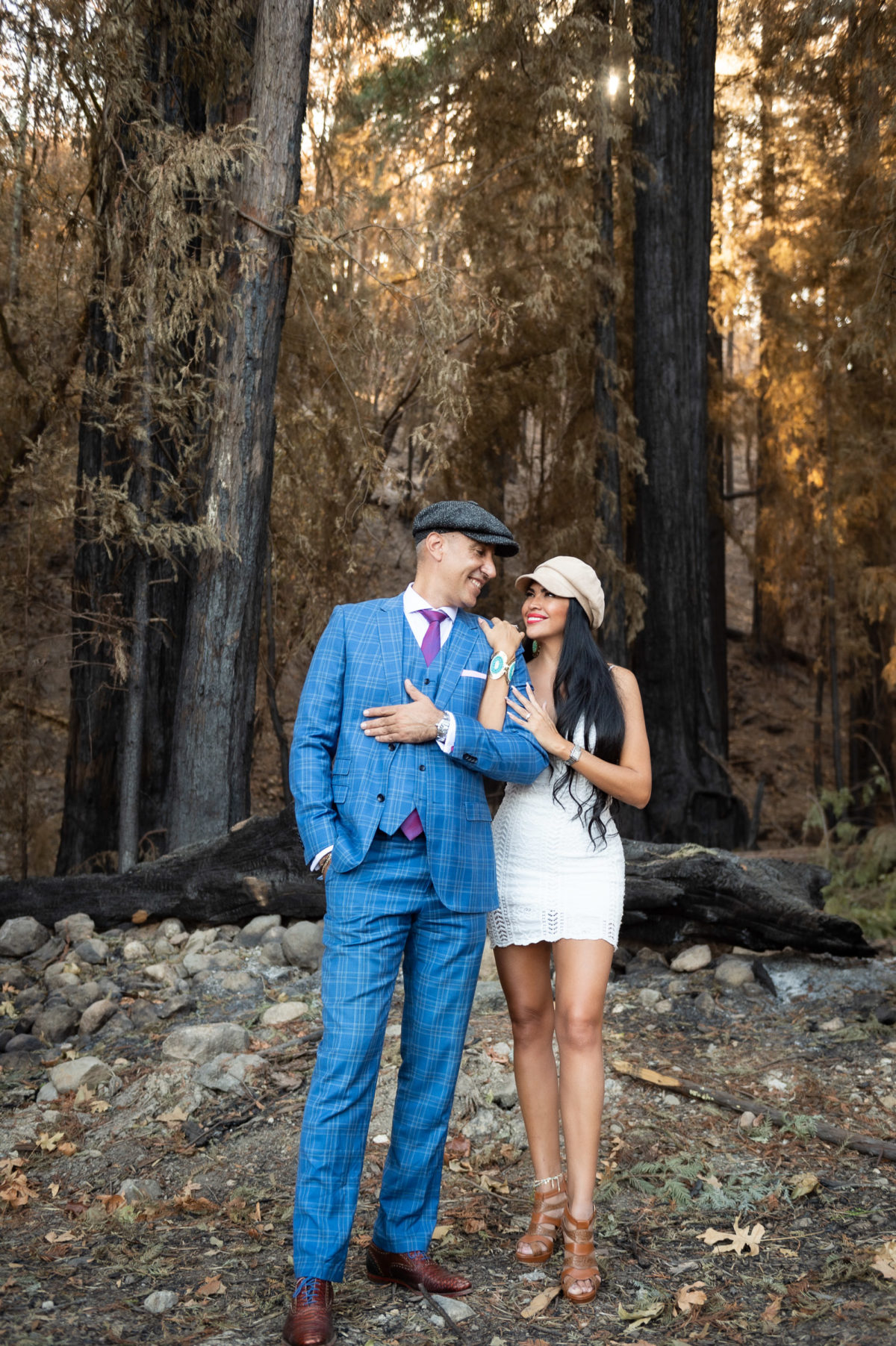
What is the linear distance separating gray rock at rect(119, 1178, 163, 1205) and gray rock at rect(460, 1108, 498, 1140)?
114 cm

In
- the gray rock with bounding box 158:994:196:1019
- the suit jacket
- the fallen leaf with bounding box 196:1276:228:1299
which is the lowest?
the fallen leaf with bounding box 196:1276:228:1299

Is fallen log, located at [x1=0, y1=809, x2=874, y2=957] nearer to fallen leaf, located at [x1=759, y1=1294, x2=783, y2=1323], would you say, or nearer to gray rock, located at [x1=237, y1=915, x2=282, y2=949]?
gray rock, located at [x1=237, y1=915, x2=282, y2=949]

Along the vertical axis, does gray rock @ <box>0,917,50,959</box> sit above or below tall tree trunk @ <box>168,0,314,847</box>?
below

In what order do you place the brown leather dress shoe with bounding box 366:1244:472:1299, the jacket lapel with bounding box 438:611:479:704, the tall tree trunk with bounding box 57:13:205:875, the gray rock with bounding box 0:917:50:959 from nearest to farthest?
the brown leather dress shoe with bounding box 366:1244:472:1299
the jacket lapel with bounding box 438:611:479:704
the gray rock with bounding box 0:917:50:959
the tall tree trunk with bounding box 57:13:205:875

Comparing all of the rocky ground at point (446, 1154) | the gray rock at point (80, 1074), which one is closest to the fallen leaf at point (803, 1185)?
the rocky ground at point (446, 1154)

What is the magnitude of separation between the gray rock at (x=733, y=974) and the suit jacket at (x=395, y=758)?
294 centimetres

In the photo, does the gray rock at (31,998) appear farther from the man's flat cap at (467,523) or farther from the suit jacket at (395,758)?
the man's flat cap at (467,523)

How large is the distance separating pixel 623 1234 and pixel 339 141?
34.6 ft

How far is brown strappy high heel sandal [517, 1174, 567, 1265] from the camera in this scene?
330cm

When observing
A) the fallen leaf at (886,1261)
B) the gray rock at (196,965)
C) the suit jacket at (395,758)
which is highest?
the suit jacket at (395,758)

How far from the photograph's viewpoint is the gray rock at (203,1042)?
484cm

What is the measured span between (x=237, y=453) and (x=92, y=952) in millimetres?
3054

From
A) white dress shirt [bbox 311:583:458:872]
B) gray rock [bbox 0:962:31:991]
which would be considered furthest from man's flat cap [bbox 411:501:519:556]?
gray rock [bbox 0:962:31:991]

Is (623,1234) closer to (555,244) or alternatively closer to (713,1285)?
(713,1285)
